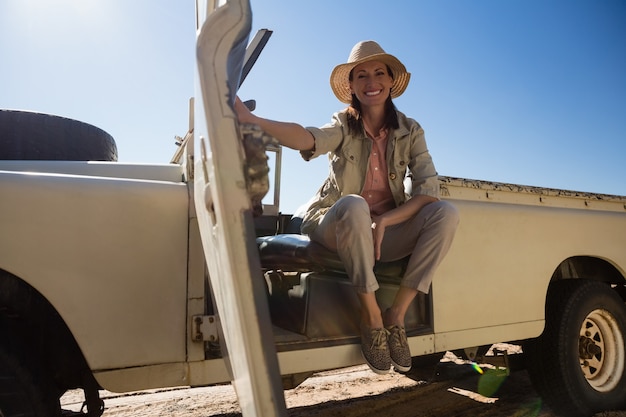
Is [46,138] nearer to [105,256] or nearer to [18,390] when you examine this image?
[105,256]

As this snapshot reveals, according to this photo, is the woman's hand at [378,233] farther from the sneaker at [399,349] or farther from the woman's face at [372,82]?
the woman's face at [372,82]

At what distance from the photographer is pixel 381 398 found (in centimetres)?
355

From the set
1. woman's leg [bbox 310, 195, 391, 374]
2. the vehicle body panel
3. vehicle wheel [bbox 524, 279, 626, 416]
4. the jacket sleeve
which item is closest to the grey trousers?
woman's leg [bbox 310, 195, 391, 374]

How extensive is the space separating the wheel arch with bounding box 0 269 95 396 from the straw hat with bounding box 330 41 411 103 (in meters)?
1.71

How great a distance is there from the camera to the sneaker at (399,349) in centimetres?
189

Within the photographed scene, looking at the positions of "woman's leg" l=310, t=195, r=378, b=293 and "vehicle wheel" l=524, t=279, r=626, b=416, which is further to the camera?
Answer: "vehicle wheel" l=524, t=279, r=626, b=416

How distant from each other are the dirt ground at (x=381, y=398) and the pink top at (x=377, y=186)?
1.56 metres

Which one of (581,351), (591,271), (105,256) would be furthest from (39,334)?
(591,271)

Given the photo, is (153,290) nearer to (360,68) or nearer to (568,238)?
(360,68)

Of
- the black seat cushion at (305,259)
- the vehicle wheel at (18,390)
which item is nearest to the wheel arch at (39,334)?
the vehicle wheel at (18,390)

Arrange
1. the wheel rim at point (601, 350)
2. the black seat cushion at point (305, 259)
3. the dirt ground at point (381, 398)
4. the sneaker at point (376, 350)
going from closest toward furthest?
the sneaker at point (376, 350), the black seat cushion at point (305, 259), the wheel rim at point (601, 350), the dirt ground at point (381, 398)

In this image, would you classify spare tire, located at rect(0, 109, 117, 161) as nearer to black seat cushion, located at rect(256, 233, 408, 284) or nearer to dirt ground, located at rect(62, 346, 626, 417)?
black seat cushion, located at rect(256, 233, 408, 284)

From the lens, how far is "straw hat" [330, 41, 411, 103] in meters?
2.32

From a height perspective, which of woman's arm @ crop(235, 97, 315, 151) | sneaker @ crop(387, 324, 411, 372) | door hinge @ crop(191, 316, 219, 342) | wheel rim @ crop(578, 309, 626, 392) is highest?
woman's arm @ crop(235, 97, 315, 151)
